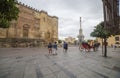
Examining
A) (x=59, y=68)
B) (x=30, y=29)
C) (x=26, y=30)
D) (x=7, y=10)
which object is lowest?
(x=59, y=68)

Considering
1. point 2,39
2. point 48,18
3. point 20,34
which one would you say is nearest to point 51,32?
point 48,18

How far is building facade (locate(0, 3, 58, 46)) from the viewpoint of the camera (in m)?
30.6

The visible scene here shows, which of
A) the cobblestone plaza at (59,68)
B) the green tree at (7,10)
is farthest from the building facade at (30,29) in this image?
the green tree at (7,10)

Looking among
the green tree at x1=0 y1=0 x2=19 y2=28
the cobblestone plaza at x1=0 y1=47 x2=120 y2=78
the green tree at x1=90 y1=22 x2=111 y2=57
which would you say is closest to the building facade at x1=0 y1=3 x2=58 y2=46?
the green tree at x1=90 y1=22 x2=111 y2=57

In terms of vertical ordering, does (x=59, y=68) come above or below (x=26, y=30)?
below

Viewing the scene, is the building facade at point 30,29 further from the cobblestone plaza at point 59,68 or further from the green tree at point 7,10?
the green tree at point 7,10

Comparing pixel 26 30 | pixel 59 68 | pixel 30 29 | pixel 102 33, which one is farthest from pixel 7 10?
pixel 30 29

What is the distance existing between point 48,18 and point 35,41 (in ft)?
40.1

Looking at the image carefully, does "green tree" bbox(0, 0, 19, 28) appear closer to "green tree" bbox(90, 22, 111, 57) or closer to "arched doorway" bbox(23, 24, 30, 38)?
"green tree" bbox(90, 22, 111, 57)

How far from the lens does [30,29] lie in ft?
122

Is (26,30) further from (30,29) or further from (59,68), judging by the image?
(59,68)

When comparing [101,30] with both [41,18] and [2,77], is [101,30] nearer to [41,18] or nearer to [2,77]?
[2,77]

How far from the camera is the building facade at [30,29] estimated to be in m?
30.6

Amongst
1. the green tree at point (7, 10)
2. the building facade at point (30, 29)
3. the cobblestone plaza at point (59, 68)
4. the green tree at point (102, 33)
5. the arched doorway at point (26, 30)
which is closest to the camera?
the green tree at point (7, 10)
